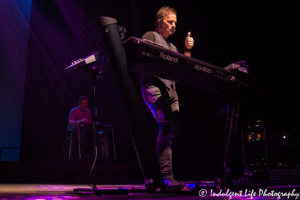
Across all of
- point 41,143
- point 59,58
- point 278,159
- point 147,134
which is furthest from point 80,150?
point 147,134

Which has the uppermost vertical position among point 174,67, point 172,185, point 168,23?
point 168,23

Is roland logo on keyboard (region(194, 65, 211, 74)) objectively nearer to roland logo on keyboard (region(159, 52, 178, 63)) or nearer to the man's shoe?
roland logo on keyboard (region(159, 52, 178, 63))

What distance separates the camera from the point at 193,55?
217 inches

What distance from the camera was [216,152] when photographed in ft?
16.7

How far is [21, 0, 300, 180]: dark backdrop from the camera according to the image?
493 centimetres

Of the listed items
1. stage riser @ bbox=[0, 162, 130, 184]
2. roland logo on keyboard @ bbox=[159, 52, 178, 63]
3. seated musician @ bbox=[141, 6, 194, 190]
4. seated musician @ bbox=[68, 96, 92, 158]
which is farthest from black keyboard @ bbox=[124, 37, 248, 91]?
seated musician @ bbox=[68, 96, 92, 158]

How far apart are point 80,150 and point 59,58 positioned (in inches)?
106

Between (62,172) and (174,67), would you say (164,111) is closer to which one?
(174,67)

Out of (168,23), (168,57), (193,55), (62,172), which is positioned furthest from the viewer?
(193,55)

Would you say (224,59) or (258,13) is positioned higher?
(258,13)

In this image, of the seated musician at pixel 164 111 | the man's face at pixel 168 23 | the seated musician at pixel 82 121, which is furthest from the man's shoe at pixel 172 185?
the seated musician at pixel 82 121

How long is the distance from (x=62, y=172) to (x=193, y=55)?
3.14 metres

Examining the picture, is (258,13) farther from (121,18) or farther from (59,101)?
(59,101)

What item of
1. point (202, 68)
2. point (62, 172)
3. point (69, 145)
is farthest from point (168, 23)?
point (69, 145)
